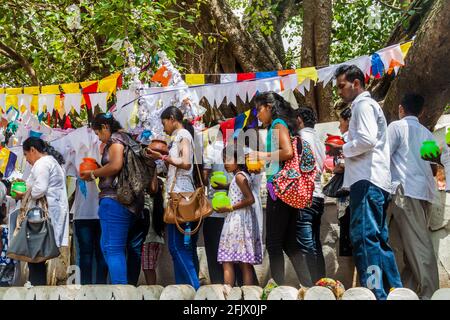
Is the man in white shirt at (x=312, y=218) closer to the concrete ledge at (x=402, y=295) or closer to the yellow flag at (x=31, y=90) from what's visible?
the concrete ledge at (x=402, y=295)

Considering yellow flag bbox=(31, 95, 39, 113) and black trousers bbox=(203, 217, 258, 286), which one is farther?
yellow flag bbox=(31, 95, 39, 113)

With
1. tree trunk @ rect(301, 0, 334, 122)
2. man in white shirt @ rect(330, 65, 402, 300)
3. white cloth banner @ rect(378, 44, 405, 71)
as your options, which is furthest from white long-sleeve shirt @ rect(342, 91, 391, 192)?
tree trunk @ rect(301, 0, 334, 122)

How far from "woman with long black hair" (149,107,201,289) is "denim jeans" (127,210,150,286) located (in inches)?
12.5

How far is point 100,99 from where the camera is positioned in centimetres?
821

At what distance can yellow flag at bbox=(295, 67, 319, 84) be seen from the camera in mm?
7523

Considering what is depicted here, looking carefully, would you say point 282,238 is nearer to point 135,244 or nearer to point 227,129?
point 135,244

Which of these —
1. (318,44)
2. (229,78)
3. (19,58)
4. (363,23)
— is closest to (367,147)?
(229,78)

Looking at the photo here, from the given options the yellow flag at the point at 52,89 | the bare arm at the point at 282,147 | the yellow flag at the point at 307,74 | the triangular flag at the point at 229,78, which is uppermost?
the yellow flag at the point at 52,89

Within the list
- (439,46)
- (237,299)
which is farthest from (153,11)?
(237,299)

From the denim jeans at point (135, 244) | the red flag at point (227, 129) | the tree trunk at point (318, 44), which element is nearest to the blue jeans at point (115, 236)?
the denim jeans at point (135, 244)

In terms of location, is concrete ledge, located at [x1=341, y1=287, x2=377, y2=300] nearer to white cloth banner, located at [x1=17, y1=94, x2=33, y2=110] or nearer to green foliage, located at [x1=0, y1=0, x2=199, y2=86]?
green foliage, located at [x1=0, y1=0, x2=199, y2=86]

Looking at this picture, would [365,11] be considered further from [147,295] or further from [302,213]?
[147,295]

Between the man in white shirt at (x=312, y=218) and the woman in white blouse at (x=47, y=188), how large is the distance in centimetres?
221

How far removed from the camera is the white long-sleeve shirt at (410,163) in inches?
226
